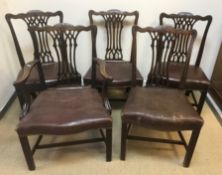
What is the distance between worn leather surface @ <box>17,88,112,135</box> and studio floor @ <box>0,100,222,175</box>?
41cm

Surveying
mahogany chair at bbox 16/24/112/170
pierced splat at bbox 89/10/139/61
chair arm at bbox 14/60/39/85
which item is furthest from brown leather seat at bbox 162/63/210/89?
chair arm at bbox 14/60/39/85

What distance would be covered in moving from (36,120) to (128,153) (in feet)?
2.68

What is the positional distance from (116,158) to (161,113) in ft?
1.87

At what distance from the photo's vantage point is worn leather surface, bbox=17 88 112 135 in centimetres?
147

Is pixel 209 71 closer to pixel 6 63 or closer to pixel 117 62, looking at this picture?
pixel 117 62

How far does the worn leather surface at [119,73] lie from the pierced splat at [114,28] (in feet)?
0.47

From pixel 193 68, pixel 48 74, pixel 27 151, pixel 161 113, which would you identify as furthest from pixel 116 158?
pixel 193 68

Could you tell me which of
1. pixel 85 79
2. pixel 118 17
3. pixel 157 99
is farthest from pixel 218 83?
pixel 85 79

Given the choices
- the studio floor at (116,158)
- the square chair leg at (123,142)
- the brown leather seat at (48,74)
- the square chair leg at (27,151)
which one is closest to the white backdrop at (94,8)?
the brown leather seat at (48,74)

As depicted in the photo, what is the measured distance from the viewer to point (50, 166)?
5.75 ft

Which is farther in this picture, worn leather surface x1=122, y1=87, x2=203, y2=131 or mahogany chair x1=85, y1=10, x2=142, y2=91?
mahogany chair x1=85, y1=10, x2=142, y2=91

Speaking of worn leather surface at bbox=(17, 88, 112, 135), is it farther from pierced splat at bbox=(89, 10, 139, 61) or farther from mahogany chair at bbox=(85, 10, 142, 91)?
pierced splat at bbox=(89, 10, 139, 61)

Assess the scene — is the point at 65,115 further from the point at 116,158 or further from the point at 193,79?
the point at 193,79

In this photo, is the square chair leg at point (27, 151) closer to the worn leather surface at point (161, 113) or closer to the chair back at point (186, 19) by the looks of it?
the worn leather surface at point (161, 113)
